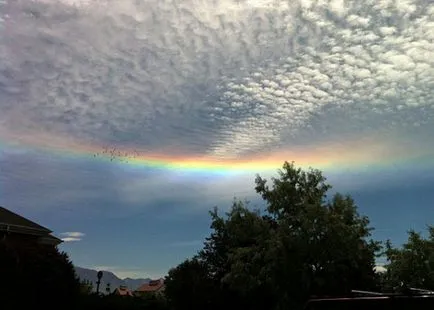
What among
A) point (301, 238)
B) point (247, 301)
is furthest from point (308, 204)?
point (247, 301)

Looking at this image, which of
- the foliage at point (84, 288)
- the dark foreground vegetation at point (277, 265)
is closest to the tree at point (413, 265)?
the dark foreground vegetation at point (277, 265)

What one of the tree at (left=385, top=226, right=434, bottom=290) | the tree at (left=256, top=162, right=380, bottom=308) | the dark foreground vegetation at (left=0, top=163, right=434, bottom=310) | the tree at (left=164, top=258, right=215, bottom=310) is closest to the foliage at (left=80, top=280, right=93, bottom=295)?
the dark foreground vegetation at (left=0, top=163, right=434, bottom=310)

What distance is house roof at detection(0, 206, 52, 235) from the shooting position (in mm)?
42037

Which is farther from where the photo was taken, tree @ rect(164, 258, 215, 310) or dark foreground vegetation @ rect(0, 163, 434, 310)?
tree @ rect(164, 258, 215, 310)

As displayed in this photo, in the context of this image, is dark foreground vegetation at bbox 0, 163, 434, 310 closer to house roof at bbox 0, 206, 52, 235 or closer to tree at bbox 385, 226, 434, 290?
tree at bbox 385, 226, 434, 290

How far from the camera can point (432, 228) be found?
151ft

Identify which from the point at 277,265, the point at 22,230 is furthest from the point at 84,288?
the point at 277,265

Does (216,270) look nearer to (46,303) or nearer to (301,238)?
(301,238)

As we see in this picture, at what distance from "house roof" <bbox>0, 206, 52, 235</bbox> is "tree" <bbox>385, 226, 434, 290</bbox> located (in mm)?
30189

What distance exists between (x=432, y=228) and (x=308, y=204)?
51.2 feet

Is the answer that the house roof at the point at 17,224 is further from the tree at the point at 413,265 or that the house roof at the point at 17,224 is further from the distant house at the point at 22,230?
the tree at the point at 413,265

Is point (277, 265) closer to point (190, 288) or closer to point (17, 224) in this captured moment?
point (190, 288)

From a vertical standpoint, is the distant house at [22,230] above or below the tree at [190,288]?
above

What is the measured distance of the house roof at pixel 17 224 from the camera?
42.0m
